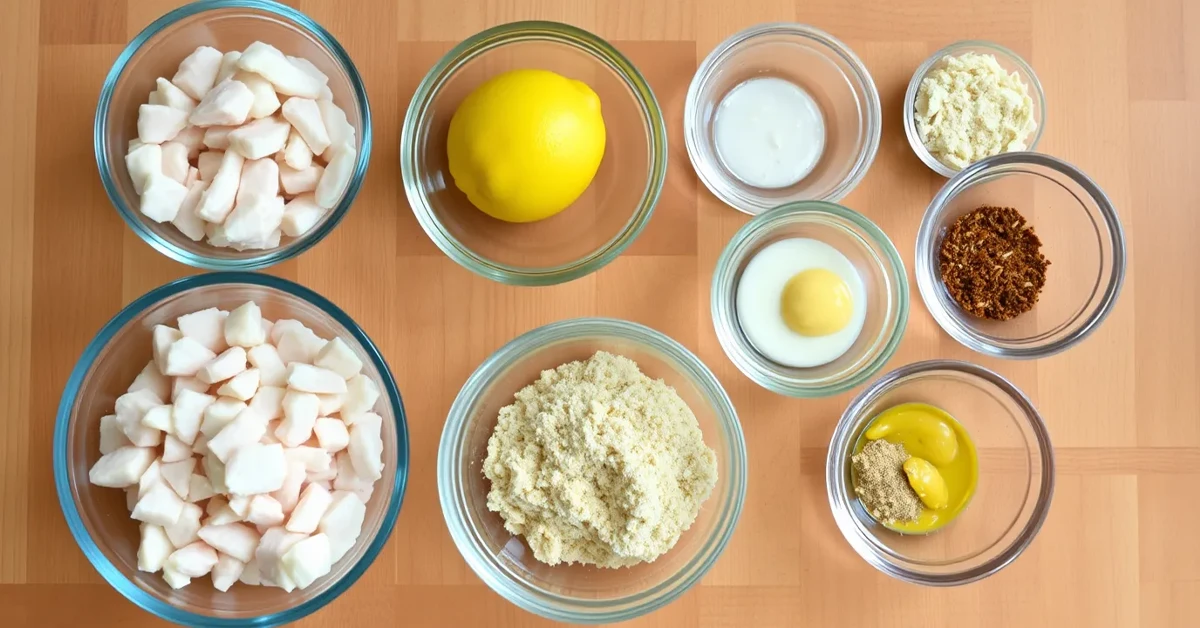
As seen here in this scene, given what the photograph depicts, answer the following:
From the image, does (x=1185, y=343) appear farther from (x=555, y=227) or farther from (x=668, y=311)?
(x=555, y=227)

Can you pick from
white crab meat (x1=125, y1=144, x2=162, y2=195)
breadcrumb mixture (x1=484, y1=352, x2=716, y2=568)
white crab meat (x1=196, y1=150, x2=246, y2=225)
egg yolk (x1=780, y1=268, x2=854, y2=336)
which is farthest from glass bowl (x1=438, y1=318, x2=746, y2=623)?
white crab meat (x1=125, y1=144, x2=162, y2=195)

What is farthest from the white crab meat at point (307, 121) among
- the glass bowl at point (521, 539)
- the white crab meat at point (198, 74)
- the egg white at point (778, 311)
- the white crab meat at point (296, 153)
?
the egg white at point (778, 311)

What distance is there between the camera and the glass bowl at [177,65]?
1.14 meters

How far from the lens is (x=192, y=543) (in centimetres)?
107

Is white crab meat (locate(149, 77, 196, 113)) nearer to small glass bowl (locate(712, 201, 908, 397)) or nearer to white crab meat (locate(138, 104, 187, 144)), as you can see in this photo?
white crab meat (locate(138, 104, 187, 144))

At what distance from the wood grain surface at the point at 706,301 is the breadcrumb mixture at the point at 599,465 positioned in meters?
0.14

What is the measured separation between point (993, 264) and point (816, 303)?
0.32 metres

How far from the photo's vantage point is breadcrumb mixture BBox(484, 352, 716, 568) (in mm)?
1078

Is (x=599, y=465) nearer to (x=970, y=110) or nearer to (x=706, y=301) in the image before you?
A: (x=706, y=301)

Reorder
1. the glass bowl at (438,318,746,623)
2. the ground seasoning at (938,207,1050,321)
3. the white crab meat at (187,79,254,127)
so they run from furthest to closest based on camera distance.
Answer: the ground seasoning at (938,207,1050,321) → the glass bowl at (438,318,746,623) → the white crab meat at (187,79,254,127)

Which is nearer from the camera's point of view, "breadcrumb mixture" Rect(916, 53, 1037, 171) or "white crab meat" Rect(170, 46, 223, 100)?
"white crab meat" Rect(170, 46, 223, 100)

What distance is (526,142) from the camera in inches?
42.8

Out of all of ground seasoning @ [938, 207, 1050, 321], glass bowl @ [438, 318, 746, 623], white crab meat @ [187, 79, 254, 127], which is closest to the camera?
white crab meat @ [187, 79, 254, 127]

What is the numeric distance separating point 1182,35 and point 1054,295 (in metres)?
0.49
